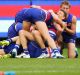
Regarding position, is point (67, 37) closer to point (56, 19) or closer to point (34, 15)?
point (56, 19)

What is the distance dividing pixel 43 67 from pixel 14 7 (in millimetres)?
6876

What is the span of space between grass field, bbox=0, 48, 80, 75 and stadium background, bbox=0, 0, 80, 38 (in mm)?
5604

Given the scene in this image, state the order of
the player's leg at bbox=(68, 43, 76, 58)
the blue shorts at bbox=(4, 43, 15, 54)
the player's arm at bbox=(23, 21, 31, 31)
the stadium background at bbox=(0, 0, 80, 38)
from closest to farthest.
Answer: the player's arm at bbox=(23, 21, 31, 31), the blue shorts at bbox=(4, 43, 15, 54), the player's leg at bbox=(68, 43, 76, 58), the stadium background at bbox=(0, 0, 80, 38)

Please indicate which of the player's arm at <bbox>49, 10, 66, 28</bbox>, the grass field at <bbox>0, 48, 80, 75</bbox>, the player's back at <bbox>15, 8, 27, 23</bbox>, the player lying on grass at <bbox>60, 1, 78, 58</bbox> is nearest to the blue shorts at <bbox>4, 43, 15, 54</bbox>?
the player's back at <bbox>15, 8, 27, 23</bbox>

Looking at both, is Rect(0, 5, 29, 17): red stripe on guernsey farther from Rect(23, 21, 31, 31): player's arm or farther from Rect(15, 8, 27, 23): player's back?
Rect(23, 21, 31, 31): player's arm

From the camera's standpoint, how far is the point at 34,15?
8.26 metres

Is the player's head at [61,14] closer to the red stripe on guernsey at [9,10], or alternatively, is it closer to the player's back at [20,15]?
the player's back at [20,15]

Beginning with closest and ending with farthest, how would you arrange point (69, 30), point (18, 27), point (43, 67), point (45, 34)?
point (43, 67)
point (45, 34)
point (18, 27)
point (69, 30)

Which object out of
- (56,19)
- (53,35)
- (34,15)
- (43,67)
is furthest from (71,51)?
(43,67)

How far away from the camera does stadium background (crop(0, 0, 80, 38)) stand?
1293 cm

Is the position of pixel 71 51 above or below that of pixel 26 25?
below

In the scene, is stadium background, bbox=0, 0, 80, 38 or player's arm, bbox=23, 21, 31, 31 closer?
player's arm, bbox=23, 21, 31, 31

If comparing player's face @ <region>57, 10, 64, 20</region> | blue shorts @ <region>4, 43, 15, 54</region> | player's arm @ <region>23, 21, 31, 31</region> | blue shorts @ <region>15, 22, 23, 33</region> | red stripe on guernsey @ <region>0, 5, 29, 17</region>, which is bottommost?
blue shorts @ <region>4, 43, 15, 54</region>

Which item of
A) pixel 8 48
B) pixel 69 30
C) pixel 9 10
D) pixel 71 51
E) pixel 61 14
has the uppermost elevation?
pixel 61 14
